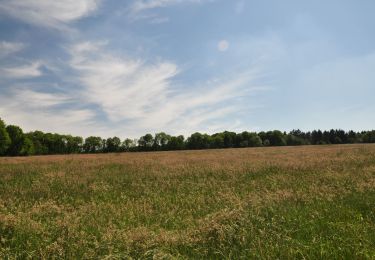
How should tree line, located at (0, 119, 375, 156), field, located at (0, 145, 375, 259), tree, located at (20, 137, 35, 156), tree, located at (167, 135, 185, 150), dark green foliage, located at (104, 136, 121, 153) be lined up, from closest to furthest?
field, located at (0, 145, 375, 259) < tree, located at (20, 137, 35, 156) < tree line, located at (0, 119, 375, 156) < tree, located at (167, 135, 185, 150) < dark green foliage, located at (104, 136, 121, 153)

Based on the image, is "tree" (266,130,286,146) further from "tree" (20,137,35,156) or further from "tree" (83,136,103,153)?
"tree" (20,137,35,156)

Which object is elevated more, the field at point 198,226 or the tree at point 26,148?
the tree at point 26,148

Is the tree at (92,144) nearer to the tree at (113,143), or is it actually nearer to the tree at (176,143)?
the tree at (113,143)

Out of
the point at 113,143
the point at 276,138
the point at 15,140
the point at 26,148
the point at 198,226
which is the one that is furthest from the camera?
the point at 113,143

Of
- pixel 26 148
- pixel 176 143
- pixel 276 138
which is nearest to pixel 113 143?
pixel 176 143

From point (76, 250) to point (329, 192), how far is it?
22.7 feet

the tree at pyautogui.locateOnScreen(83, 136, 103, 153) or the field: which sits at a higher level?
the tree at pyautogui.locateOnScreen(83, 136, 103, 153)

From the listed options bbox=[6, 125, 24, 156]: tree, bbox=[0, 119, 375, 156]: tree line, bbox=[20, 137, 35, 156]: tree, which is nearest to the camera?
bbox=[6, 125, 24, 156]: tree

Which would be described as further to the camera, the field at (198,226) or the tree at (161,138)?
the tree at (161,138)

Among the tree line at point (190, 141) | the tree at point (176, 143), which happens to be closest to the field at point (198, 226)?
the tree line at point (190, 141)

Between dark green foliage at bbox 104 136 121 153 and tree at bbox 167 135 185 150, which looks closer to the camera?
tree at bbox 167 135 185 150

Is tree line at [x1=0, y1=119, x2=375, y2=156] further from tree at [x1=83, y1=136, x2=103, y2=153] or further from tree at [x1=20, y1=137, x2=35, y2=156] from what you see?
tree at [x1=20, y1=137, x2=35, y2=156]

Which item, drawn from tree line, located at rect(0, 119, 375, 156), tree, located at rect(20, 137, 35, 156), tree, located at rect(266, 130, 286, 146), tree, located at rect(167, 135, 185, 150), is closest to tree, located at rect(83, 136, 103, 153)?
tree line, located at rect(0, 119, 375, 156)

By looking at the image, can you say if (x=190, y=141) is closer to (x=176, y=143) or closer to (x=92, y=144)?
(x=176, y=143)
